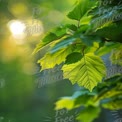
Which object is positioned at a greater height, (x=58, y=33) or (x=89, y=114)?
(x=58, y=33)

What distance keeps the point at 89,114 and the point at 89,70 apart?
83 millimetres

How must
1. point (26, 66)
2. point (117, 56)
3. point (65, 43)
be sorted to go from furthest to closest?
1. point (26, 66)
2. point (117, 56)
3. point (65, 43)

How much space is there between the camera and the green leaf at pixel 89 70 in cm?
42

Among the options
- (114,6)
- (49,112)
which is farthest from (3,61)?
(114,6)

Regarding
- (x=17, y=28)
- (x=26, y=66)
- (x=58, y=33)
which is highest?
(x=17, y=28)

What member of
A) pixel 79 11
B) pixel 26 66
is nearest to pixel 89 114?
pixel 79 11

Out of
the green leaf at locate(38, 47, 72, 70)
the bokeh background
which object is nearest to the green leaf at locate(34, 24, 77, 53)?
the green leaf at locate(38, 47, 72, 70)

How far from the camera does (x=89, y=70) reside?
1.40 feet

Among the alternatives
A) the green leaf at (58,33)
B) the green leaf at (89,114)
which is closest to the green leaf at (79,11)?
the green leaf at (58,33)

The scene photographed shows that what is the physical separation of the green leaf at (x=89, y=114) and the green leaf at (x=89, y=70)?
0.05 metres

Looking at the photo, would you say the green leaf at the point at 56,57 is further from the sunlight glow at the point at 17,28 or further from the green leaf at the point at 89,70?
the sunlight glow at the point at 17,28

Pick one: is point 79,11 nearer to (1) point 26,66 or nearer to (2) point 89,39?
(2) point 89,39

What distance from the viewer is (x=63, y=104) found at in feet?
1.33

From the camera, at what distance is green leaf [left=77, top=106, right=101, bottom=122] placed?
13.9 inches
